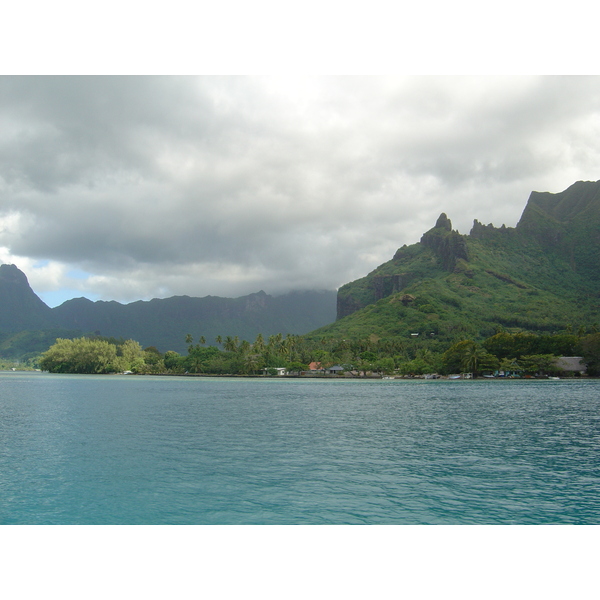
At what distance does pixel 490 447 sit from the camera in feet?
86.1

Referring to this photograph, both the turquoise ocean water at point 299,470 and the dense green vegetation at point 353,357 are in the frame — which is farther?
the dense green vegetation at point 353,357

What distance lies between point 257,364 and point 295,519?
136195 millimetres

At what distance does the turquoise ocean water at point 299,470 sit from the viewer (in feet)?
48.3

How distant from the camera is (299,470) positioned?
20.1 m

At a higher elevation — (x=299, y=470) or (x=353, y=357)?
(x=353, y=357)

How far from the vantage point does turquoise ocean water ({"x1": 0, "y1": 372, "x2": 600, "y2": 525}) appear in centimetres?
1472

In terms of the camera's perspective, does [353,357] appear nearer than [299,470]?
No

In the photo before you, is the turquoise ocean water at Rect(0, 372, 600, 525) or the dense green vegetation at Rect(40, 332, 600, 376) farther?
the dense green vegetation at Rect(40, 332, 600, 376)
